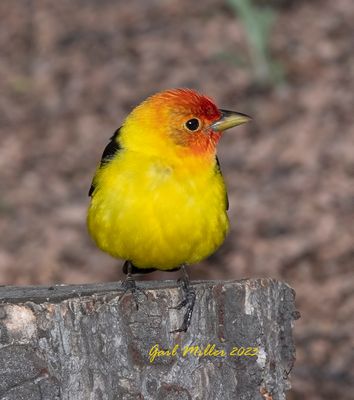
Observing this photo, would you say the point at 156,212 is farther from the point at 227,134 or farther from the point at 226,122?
the point at 227,134

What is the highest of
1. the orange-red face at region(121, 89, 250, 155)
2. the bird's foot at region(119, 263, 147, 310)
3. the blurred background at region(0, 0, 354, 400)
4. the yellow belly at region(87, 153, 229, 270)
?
the blurred background at region(0, 0, 354, 400)

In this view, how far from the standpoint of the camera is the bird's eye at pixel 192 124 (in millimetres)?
5609

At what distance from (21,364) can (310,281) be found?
Answer: 13.9 feet

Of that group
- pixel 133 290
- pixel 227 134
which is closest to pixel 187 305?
pixel 133 290

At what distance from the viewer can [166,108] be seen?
5.57 meters

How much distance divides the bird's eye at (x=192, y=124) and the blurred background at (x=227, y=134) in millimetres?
2533

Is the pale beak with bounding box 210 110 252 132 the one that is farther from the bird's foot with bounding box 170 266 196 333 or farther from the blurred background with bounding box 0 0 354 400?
the blurred background with bounding box 0 0 354 400

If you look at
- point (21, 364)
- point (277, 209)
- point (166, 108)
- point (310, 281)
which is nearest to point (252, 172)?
point (277, 209)

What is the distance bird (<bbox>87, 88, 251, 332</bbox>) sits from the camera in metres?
5.10

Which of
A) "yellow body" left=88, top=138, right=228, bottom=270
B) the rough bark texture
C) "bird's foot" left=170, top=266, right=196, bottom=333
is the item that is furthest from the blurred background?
"bird's foot" left=170, top=266, right=196, bottom=333

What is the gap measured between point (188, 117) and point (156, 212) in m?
0.78

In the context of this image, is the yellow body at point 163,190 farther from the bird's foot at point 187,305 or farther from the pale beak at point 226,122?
the bird's foot at point 187,305

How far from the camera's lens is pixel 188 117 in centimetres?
560

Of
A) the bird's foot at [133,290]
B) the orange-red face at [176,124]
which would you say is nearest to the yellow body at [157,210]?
the orange-red face at [176,124]
